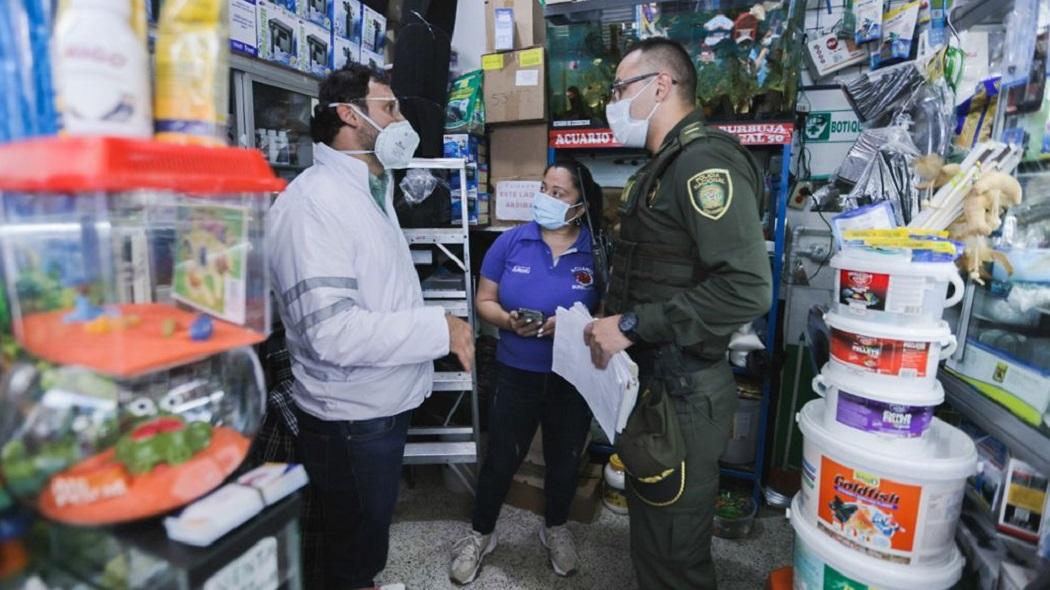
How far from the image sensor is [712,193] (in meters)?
1.36

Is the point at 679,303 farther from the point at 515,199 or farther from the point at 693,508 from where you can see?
the point at 515,199

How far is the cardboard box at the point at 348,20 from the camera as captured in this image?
8.24 ft

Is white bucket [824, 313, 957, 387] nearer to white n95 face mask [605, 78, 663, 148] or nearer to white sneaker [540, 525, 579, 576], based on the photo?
white n95 face mask [605, 78, 663, 148]


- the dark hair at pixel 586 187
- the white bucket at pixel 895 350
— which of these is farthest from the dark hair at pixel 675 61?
the white bucket at pixel 895 350

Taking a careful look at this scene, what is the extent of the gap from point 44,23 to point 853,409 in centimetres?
161

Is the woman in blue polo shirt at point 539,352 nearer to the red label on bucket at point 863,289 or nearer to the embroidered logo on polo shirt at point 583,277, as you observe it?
the embroidered logo on polo shirt at point 583,277

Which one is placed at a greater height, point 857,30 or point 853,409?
point 857,30

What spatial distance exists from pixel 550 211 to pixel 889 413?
4.41ft

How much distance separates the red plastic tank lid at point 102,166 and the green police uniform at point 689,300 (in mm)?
1108

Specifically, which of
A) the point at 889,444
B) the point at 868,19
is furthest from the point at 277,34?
the point at 868,19

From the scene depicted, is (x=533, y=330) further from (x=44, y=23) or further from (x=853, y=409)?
(x=44, y=23)

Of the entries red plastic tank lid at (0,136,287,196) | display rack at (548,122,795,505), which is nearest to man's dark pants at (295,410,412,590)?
red plastic tank lid at (0,136,287,196)

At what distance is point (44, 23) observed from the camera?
0.58 m

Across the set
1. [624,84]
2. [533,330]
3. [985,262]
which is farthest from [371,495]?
[985,262]
